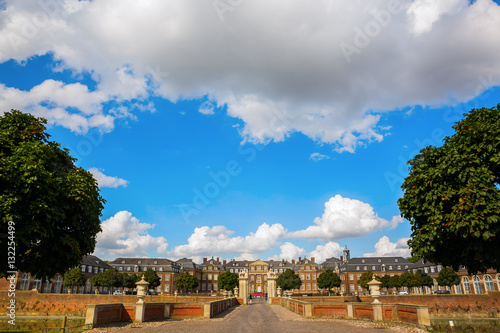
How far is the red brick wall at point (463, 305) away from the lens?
33969mm

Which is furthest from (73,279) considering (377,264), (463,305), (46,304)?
(377,264)

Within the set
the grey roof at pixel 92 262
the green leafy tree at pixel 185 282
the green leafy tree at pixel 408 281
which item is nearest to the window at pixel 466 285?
the green leafy tree at pixel 408 281

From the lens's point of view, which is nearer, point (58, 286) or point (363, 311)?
point (363, 311)

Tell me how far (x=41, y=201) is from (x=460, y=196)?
62.4 ft

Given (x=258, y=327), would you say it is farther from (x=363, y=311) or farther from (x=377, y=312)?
(x=363, y=311)

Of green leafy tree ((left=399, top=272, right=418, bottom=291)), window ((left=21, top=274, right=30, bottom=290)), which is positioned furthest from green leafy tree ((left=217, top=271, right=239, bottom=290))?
window ((left=21, top=274, right=30, bottom=290))

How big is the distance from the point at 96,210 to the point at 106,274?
5677cm

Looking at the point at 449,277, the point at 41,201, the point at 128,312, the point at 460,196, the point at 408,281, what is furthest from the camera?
the point at 408,281

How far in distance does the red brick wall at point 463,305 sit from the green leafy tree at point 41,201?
1494 inches

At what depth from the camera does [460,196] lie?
47.9 feet

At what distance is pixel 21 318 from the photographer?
1435 inches

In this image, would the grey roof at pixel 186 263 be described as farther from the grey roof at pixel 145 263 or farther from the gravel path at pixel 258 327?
the gravel path at pixel 258 327

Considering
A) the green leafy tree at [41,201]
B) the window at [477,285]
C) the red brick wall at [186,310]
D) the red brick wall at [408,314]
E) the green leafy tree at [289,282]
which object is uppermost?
the green leafy tree at [41,201]

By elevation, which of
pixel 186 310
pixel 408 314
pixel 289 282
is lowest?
pixel 289 282
